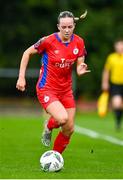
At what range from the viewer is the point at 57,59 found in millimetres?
11469

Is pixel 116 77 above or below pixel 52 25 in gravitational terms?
below

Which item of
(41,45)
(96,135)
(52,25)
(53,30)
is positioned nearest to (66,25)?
(41,45)

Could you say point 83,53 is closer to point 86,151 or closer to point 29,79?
A: point 86,151

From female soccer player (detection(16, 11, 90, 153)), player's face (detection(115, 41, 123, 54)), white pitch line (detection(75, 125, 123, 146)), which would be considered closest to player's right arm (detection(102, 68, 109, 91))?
player's face (detection(115, 41, 123, 54))

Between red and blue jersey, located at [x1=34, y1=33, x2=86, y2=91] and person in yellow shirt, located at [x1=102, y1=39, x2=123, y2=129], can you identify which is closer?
red and blue jersey, located at [x1=34, y1=33, x2=86, y2=91]

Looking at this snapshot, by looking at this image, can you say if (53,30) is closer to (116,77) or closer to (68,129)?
(116,77)

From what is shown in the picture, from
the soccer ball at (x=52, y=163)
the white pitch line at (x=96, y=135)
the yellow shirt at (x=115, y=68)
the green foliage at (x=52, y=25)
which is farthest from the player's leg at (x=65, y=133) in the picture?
the green foliage at (x=52, y=25)

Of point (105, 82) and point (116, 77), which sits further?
point (116, 77)

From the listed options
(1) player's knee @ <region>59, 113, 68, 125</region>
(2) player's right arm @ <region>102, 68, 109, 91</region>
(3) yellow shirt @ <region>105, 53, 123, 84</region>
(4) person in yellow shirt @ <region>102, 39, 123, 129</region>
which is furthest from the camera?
(3) yellow shirt @ <region>105, 53, 123, 84</region>

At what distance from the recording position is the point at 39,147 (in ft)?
48.3

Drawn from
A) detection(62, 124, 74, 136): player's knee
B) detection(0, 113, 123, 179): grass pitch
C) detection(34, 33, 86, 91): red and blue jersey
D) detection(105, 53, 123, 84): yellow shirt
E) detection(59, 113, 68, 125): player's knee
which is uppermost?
detection(34, 33, 86, 91): red and blue jersey

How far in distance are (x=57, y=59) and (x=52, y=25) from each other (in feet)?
81.5

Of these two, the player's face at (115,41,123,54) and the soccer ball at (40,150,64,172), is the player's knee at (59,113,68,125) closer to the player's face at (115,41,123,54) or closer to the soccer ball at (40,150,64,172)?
A: the soccer ball at (40,150,64,172)

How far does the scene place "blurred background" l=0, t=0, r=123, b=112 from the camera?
33.9m
